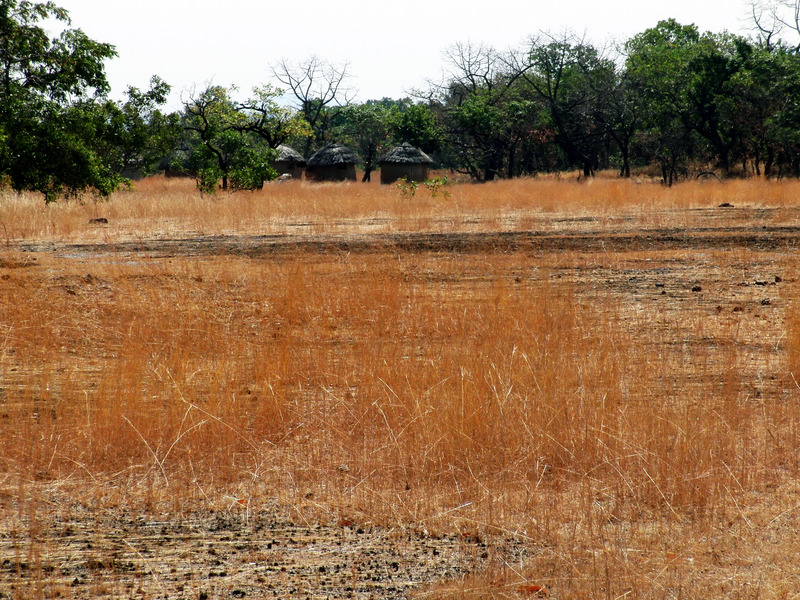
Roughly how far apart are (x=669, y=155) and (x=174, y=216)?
95.1ft

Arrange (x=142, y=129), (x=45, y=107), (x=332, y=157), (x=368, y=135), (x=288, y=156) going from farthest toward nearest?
(x=368, y=135), (x=288, y=156), (x=332, y=157), (x=142, y=129), (x=45, y=107)

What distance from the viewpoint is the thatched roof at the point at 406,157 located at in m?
40.5

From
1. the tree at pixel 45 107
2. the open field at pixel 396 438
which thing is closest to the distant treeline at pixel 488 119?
the tree at pixel 45 107

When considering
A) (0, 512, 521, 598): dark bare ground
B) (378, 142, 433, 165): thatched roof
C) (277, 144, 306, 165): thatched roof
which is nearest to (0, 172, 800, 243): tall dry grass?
(0, 512, 521, 598): dark bare ground

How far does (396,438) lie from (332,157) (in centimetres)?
4206

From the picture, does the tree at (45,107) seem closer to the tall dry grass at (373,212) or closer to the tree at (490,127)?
the tall dry grass at (373,212)

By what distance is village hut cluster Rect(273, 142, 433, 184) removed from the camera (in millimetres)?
40875

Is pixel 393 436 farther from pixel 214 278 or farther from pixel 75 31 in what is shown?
pixel 75 31

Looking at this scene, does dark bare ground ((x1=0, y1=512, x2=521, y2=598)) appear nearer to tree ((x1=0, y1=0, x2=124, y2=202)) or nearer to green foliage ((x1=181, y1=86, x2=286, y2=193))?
tree ((x1=0, y1=0, x2=124, y2=202))

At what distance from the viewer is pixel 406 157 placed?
40.8m

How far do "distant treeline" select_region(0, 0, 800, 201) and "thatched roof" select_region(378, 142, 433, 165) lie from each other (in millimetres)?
4468

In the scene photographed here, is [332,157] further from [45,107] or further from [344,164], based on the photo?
[45,107]

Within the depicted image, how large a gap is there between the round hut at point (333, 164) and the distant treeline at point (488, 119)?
2759 mm

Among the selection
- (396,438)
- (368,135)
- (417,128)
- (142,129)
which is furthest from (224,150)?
(368,135)
